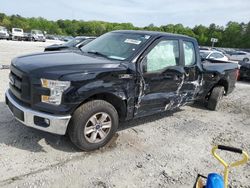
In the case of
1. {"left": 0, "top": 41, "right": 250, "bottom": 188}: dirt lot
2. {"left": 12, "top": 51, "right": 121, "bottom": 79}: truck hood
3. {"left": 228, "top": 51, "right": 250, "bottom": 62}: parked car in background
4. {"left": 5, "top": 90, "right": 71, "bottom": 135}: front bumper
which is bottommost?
{"left": 0, "top": 41, "right": 250, "bottom": 188}: dirt lot

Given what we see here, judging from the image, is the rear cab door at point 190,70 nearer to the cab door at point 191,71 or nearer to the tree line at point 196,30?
the cab door at point 191,71

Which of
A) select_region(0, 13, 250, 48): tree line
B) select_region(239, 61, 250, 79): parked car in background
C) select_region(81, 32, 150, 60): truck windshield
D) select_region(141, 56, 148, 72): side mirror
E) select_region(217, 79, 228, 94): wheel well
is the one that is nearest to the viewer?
select_region(141, 56, 148, 72): side mirror

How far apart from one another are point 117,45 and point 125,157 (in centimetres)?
197

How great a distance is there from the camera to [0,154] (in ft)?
11.4

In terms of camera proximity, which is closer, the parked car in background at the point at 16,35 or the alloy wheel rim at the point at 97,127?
the alloy wheel rim at the point at 97,127

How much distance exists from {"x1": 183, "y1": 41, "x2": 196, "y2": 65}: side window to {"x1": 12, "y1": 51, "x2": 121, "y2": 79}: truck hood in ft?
5.93

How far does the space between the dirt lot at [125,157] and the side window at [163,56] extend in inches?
48.9

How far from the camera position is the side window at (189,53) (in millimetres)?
5126

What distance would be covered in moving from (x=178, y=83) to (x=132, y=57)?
1285 mm

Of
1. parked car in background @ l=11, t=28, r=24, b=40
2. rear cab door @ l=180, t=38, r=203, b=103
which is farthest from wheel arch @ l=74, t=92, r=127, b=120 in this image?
parked car in background @ l=11, t=28, r=24, b=40

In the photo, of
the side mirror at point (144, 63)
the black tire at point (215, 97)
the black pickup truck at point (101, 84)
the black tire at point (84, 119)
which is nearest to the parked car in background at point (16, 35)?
the black tire at point (215, 97)

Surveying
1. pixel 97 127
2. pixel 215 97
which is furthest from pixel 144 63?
pixel 215 97

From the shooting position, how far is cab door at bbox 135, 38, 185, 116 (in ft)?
13.8

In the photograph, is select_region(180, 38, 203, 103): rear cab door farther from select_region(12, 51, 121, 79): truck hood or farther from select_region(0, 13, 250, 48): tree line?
select_region(0, 13, 250, 48): tree line
